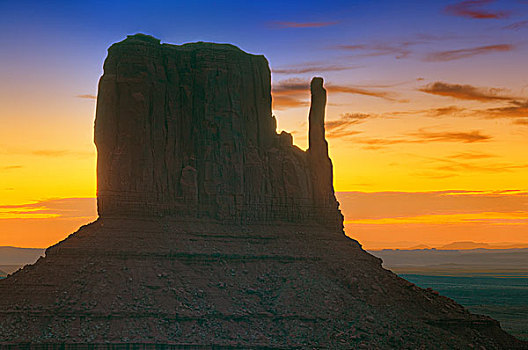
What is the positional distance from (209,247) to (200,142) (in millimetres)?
11592

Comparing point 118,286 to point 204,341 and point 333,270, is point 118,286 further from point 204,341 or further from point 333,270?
point 333,270

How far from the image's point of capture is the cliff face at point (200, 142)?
85.9 m

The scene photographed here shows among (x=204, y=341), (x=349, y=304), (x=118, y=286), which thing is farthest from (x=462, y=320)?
(x=118, y=286)

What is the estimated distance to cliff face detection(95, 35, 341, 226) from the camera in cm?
8588

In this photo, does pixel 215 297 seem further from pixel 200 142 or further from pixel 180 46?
pixel 180 46

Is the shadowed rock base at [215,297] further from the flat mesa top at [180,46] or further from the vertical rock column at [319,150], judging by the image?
the flat mesa top at [180,46]

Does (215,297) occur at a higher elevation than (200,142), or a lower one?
lower

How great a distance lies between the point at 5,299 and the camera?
7544cm

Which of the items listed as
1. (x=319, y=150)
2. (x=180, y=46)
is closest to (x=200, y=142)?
(x=180, y=46)

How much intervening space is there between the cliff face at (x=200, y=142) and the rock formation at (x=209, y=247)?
14cm

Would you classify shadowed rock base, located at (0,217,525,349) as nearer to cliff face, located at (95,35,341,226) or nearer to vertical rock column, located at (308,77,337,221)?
cliff face, located at (95,35,341,226)

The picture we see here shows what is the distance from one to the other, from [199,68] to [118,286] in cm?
2525

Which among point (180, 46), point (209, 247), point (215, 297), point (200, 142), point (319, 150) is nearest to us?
point (215, 297)

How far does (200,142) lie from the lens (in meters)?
89.9
